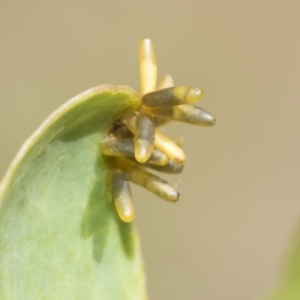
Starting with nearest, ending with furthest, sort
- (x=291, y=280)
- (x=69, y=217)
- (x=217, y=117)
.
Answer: (x=69, y=217)
(x=291, y=280)
(x=217, y=117)

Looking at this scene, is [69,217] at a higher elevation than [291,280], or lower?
higher

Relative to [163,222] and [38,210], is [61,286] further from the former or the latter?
[163,222]

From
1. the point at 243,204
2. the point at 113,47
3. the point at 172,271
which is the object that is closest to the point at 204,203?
the point at 243,204

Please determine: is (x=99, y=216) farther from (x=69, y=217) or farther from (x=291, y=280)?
(x=291, y=280)

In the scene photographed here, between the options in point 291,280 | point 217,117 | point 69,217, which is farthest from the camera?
point 217,117

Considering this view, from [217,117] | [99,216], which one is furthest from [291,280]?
[217,117]

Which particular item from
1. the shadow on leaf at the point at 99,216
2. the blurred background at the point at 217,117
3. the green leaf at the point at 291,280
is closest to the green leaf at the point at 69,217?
the shadow on leaf at the point at 99,216

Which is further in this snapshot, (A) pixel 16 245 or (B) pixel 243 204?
(B) pixel 243 204
